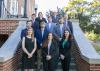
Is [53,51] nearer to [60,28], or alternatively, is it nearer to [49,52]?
[49,52]

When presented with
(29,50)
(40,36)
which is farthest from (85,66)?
(40,36)

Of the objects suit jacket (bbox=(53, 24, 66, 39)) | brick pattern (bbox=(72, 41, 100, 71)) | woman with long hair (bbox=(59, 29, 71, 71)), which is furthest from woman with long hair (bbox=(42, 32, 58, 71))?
suit jacket (bbox=(53, 24, 66, 39))

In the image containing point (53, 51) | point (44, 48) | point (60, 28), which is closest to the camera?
point (53, 51)

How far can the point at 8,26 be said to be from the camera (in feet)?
58.9

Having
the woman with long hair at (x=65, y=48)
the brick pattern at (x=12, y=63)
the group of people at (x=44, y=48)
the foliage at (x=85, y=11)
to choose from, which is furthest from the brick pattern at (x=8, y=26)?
the foliage at (x=85, y=11)

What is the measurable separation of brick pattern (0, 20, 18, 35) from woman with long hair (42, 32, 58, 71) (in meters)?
6.62

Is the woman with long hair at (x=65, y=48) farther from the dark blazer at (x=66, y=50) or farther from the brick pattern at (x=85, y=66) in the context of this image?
the brick pattern at (x=85, y=66)

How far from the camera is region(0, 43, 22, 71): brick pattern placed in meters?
10.9

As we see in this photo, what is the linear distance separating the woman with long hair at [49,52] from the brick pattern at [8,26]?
662 centimetres

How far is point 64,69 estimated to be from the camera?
11914 mm

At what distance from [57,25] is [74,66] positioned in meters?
1.61

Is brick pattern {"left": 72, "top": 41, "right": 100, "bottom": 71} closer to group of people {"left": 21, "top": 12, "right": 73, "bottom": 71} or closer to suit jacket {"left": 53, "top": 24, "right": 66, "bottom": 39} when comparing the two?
group of people {"left": 21, "top": 12, "right": 73, "bottom": 71}

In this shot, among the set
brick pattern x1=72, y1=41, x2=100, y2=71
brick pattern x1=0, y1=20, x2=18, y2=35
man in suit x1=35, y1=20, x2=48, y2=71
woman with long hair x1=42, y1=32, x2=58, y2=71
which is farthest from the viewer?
brick pattern x1=0, y1=20, x2=18, y2=35

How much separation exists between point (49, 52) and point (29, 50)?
639 mm
